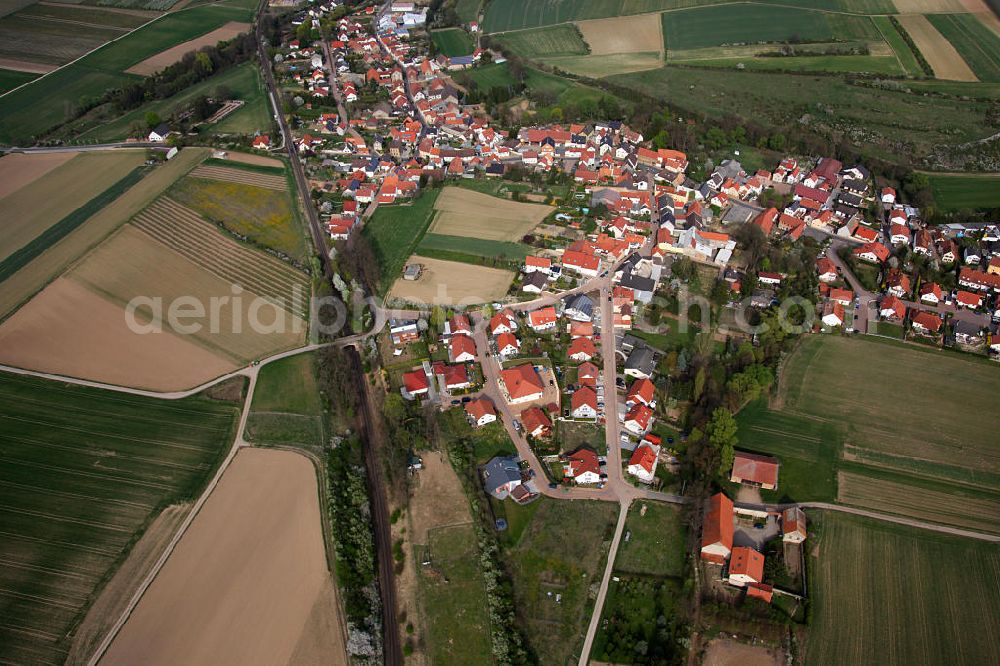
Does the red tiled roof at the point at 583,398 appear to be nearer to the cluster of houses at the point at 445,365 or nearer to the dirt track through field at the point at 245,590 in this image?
the cluster of houses at the point at 445,365

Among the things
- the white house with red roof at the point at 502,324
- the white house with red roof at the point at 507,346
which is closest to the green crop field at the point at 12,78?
the white house with red roof at the point at 502,324

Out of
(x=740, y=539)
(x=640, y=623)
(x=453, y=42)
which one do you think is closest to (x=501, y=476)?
(x=640, y=623)

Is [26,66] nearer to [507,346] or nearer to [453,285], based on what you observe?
[453,285]

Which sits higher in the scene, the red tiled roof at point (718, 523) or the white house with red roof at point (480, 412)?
the white house with red roof at point (480, 412)

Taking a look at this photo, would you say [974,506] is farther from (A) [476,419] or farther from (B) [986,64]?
(B) [986,64]

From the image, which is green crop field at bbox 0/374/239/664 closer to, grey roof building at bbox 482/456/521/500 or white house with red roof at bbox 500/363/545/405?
grey roof building at bbox 482/456/521/500

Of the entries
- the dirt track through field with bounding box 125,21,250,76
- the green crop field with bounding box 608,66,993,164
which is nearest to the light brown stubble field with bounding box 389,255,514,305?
the green crop field with bounding box 608,66,993,164
